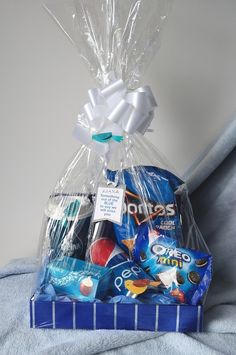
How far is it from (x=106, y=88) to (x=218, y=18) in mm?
390

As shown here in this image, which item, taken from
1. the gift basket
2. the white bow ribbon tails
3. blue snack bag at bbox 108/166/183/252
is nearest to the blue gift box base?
the gift basket

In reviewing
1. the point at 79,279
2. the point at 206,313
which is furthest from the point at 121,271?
the point at 206,313

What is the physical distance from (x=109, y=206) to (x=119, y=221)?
34mm

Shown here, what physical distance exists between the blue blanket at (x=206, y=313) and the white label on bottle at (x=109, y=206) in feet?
0.66

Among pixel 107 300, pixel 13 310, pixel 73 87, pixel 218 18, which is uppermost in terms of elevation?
pixel 218 18

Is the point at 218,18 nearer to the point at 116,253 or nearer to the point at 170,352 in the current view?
the point at 116,253

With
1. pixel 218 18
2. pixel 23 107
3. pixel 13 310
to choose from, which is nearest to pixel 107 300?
pixel 13 310

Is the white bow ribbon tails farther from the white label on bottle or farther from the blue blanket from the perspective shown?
the blue blanket

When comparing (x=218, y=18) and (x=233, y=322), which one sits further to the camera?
(x=218, y=18)

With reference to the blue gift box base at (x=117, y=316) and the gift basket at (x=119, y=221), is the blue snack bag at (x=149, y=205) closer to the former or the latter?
the gift basket at (x=119, y=221)

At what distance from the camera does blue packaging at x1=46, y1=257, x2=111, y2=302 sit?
2.65 ft

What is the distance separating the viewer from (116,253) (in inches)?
33.2

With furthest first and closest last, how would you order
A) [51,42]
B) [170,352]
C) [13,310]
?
[51,42] → [13,310] → [170,352]

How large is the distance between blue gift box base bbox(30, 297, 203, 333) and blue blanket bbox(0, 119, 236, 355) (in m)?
0.01
